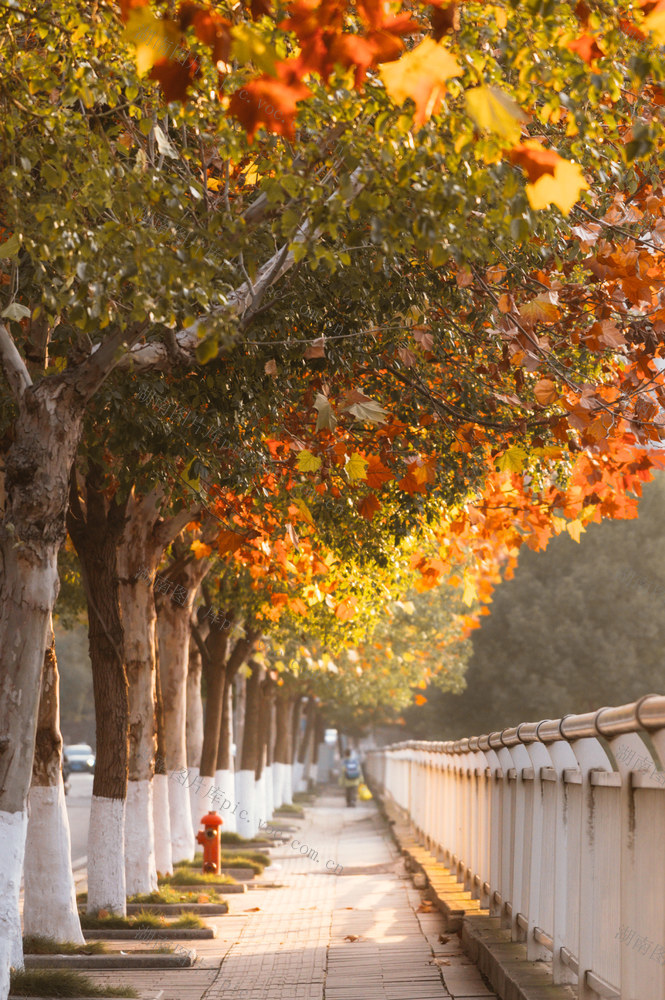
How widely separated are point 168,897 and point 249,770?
12841mm

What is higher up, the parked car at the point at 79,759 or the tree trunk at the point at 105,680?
the tree trunk at the point at 105,680

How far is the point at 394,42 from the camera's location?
4.77 meters

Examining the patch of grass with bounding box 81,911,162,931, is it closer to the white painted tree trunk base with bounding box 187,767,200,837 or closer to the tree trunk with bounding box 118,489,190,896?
the tree trunk with bounding box 118,489,190,896

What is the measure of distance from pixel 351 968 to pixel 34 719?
13.5 ft

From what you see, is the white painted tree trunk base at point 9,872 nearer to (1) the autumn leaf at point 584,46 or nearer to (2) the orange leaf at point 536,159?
(2) the orange leaf at point 536,159

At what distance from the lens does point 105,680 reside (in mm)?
11219

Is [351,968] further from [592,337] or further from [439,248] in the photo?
[439,248]

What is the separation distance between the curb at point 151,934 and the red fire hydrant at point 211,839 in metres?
4.02

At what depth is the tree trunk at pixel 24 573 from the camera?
6.46 meters

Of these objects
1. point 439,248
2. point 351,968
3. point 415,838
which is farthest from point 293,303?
point 415,838

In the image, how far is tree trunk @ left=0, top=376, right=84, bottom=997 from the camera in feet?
21.2

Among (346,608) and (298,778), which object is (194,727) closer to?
(346,608)

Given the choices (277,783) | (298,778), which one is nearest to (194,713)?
(277,783)

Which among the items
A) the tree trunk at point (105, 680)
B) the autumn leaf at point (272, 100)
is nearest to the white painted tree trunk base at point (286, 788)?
the tree trunk at point (105, 680)
